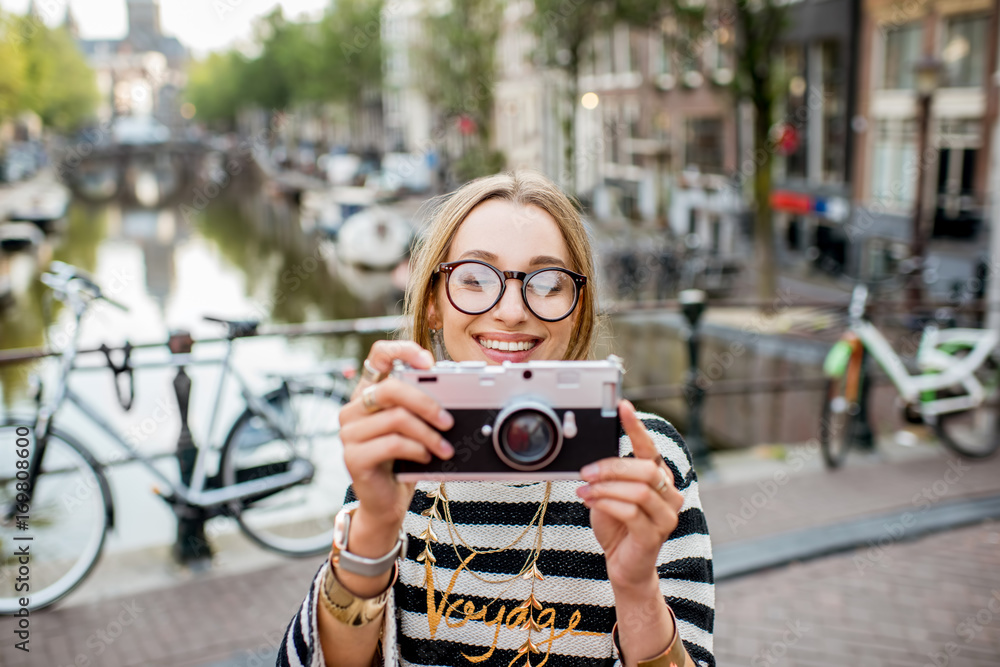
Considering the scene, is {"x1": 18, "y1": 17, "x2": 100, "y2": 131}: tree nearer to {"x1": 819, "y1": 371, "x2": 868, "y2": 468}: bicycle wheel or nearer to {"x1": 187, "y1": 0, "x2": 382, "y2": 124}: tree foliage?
{"x1": 187, "y1": 0, "x2": 382, "y2": 124}: tree foliage

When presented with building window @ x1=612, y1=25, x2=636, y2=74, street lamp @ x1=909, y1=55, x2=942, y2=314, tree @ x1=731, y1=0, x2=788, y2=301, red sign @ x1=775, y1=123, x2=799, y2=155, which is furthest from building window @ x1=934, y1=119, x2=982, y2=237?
building window @ x1=612, y1=25, x2=636, y2=74

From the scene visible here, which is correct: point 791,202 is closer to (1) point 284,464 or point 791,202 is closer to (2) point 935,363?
(2) point 935,363

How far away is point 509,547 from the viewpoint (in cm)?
127

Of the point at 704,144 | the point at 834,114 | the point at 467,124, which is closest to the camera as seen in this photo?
the point at 834,114

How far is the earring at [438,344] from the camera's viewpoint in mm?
1449

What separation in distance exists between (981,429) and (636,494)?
5.45 metres

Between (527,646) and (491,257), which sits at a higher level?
(491,257)

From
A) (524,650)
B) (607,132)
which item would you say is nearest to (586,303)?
(524,650)

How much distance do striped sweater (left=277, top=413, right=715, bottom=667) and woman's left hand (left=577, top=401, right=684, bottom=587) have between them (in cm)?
23

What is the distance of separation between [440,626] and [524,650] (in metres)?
0.14

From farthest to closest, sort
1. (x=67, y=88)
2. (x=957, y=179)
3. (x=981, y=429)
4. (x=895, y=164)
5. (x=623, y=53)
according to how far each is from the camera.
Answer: (x=67, y=88)
(x=623, y=53)
(x=895, y=164)
(x=957, y=179)
(x=981, y=429)

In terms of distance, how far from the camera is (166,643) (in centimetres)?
288

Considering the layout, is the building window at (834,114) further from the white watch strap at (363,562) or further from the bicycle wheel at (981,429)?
the white watch strap at (363,562)

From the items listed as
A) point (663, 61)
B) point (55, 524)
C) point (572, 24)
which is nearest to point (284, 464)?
point (55, 524)
